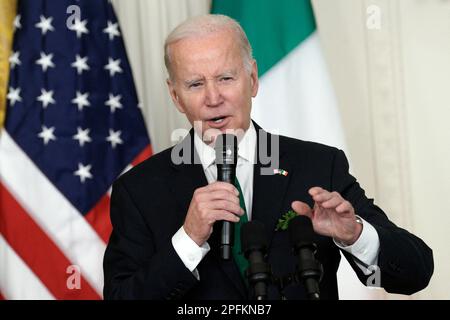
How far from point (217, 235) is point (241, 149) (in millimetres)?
310

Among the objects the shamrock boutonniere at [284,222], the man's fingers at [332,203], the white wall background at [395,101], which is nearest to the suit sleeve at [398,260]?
the shamrock boutonniere at [284,222]

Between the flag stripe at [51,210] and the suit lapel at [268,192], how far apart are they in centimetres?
153

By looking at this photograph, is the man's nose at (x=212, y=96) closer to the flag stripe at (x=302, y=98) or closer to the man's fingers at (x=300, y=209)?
the man's fingers at (x=300, y=209)

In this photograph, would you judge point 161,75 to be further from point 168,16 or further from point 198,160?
point 198,160

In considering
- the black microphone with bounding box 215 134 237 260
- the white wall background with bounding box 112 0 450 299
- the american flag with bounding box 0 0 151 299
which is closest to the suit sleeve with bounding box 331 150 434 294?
the black microphone with bounding box 215 134 237 260

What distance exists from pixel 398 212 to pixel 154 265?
6.85ft

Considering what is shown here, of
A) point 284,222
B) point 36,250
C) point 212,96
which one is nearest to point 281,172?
point 284,222


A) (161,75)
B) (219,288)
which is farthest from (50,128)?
(219,288)

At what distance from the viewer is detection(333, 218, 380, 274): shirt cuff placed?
2.07 metres

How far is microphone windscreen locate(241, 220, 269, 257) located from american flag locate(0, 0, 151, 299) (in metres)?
2.07

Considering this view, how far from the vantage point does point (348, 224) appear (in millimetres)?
1998

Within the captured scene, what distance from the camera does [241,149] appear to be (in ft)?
8.14

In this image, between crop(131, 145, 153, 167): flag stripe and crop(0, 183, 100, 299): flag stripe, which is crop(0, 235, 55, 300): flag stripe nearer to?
crop(0, 183, 100, 299): flag stripe

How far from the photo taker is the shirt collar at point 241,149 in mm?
2477
